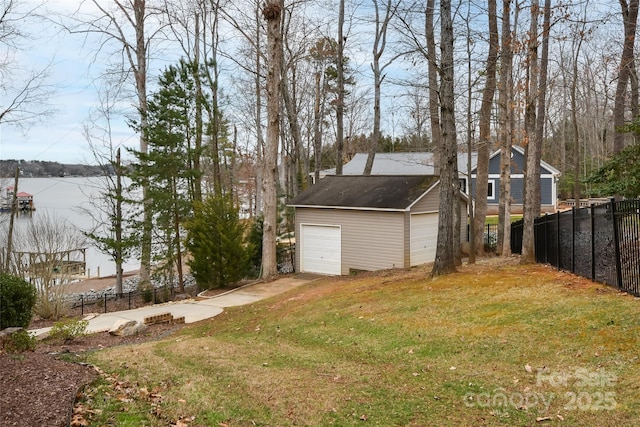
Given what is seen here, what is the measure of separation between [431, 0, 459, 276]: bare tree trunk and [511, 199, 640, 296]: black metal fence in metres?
2.47

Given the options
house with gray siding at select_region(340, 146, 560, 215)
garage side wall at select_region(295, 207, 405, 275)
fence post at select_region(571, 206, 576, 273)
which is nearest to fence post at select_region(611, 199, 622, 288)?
fence post at select_region(571, 206, 576, 273)

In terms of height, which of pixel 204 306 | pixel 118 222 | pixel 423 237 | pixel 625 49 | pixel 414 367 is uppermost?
pixel 625 49

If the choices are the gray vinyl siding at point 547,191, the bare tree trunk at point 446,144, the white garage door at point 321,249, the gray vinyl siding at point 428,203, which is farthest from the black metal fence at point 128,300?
the gray vinyl siding at point 547,191

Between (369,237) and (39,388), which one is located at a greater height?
(369,237)

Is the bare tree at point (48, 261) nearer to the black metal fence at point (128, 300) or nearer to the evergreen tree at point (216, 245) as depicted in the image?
the black metal fence at point (128, 300)

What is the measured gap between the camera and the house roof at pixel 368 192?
18109 mm

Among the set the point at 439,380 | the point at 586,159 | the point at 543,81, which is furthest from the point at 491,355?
the point at 586,159

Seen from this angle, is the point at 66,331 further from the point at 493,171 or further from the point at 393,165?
the point at 493,171

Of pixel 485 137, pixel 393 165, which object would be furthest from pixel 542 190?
pixel 485 137

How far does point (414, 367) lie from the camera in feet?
21.0

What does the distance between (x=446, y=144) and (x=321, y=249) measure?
8437 millimetres

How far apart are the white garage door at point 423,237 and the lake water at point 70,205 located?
11.7m

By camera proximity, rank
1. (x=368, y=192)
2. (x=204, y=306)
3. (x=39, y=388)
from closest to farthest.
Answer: (x=39, y=388) → (x=204, y=306) → (x=368, y=192)

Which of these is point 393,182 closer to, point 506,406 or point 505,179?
point 505,179
